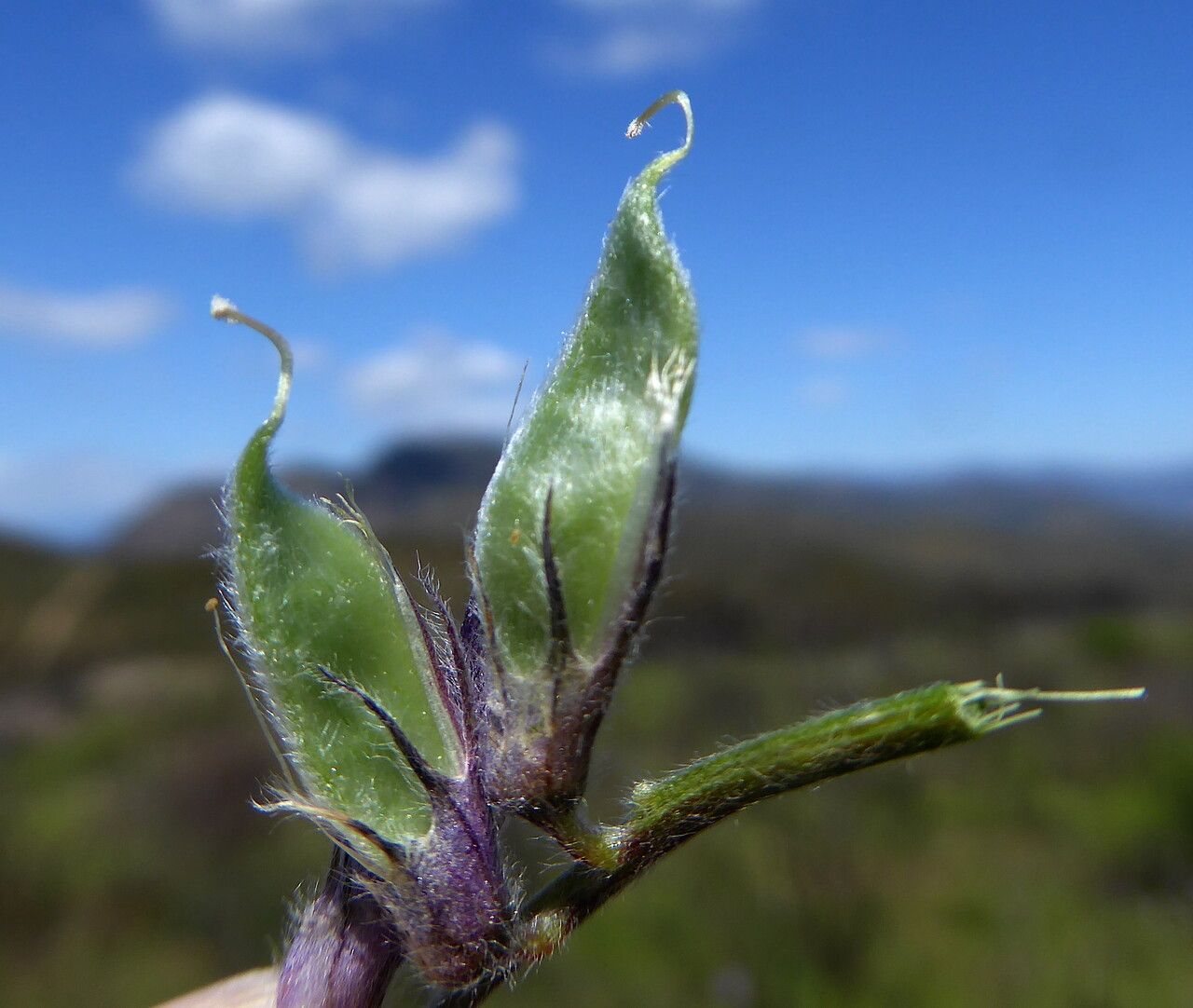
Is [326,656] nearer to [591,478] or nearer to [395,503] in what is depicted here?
[591,478]

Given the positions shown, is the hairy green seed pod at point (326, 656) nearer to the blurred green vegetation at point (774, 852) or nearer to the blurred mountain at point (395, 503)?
the blurred green vegetation at point (774, 852)

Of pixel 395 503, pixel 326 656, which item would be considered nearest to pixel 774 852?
pixel 326 656

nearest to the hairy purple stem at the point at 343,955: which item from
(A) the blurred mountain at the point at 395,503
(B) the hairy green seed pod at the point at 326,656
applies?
(B) the hairy green seed pod at the point at 326,656

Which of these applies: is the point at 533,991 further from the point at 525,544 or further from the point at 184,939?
the point at 525,544

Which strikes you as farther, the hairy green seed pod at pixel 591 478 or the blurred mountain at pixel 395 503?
the blurred mountain at pixel 395 503

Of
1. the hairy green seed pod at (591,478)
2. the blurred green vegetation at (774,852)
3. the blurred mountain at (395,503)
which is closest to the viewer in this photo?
the hairy green seed pod at (591,478)

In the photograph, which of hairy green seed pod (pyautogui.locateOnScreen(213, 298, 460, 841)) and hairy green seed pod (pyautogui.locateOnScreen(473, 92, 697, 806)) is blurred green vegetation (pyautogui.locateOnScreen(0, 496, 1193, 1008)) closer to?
hairy green seed pod (pyautogui.locateOnScreen(473, 92, 697, 806))
